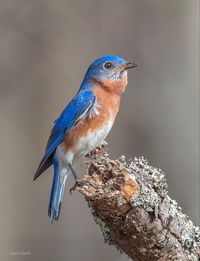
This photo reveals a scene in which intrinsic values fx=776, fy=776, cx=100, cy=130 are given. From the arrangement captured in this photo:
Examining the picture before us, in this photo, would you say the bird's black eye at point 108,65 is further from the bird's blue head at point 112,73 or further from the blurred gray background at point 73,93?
the blurred gray background at point 73,93

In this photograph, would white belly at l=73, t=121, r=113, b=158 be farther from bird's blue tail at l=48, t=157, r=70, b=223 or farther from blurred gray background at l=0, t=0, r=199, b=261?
blurred gray background at l=0, t=0, r=199, b=261

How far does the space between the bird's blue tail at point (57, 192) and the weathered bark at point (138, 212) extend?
5.33 ft

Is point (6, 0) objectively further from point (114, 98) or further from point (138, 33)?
point (114, 98)

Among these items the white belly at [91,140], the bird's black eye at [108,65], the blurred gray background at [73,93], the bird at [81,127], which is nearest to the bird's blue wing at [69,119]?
the bird at [81,127]

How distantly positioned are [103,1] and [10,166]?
248cm

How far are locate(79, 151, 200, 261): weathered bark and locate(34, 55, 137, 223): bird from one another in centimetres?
159

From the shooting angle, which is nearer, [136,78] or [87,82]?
[87,82]

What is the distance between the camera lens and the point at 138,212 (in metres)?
4.52

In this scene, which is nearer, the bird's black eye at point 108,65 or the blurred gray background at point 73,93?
the bird's black eye at point 108,65

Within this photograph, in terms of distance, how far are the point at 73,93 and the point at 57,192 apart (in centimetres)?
368

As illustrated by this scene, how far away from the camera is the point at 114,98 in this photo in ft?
21.8

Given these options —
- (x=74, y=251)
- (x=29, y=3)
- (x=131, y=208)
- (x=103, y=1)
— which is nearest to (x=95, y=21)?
(x=103, y=1)

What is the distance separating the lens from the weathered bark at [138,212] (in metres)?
4.52

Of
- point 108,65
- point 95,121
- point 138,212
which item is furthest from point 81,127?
point 138,212
